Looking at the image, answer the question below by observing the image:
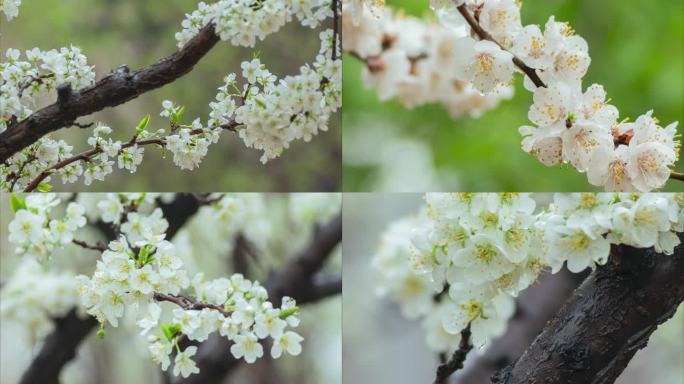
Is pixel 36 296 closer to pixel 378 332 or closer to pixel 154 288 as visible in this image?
pixel 154 288

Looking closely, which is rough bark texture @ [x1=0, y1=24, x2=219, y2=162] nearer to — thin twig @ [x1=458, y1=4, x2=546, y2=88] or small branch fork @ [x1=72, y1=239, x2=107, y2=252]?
small branch fork @ [x1=72, y1=239, x2=107, y2=252]

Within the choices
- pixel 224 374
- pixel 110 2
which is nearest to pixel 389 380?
pixel 224 374

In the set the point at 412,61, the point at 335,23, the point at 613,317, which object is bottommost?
the point at 613,317

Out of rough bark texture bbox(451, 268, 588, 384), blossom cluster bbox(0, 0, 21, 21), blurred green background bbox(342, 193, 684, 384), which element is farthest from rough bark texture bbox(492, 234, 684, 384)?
blossom cluster bbox(0, 0, 21, 21)

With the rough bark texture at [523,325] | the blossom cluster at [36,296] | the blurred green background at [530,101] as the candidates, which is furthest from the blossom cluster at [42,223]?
the blurred green background at [530,101]

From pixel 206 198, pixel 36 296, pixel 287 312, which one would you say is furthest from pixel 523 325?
pixel 36 296

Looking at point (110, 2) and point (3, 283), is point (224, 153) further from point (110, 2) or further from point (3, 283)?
point (3, 283)
